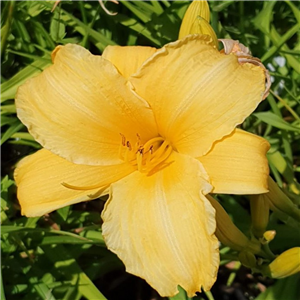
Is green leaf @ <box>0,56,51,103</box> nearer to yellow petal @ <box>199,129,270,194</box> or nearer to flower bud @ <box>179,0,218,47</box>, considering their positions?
flower bud @ <box>179,0,218,47</box>

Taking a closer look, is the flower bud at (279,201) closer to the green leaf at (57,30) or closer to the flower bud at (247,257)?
the flower bud at (247,257)

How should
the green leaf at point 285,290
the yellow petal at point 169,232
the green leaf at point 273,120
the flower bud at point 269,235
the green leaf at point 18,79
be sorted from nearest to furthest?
the yellow petal at point 169,232
the flower bud at point 269,235
the green leaf at point 285,290
the green leaf at point 273,120
the green leaf at point 18,79

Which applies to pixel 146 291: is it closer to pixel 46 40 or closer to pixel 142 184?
pixel 142 184

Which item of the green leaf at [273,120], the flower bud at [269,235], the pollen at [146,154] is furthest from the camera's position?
the green leaf at [273,120]

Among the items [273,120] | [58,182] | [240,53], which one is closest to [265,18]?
[273,120]

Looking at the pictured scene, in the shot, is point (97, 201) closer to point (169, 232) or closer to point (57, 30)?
point (57, 30)

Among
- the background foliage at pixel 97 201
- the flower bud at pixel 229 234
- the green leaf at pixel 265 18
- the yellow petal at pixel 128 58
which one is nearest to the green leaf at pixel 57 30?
the background foliage at pixel 97 201

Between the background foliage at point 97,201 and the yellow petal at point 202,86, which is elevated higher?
the yellow petal at point 202,86

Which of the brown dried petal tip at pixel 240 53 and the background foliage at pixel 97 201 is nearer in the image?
the brown dried petal tip at pixel 240 53
